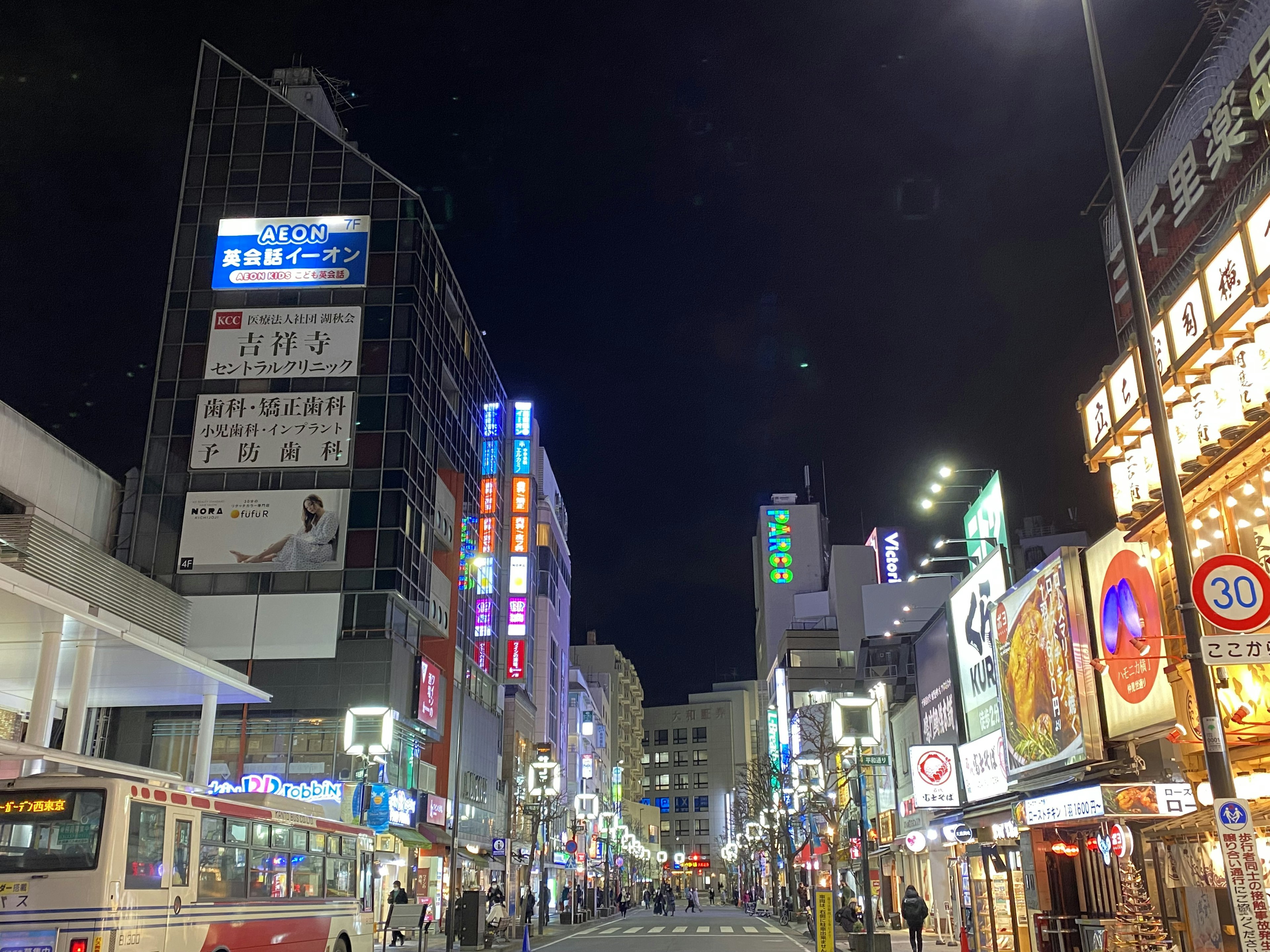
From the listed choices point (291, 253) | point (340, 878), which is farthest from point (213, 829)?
point (291, 253)

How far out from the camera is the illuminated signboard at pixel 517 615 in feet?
204

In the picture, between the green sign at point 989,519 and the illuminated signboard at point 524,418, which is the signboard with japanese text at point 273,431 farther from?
the green sign at point 989,519

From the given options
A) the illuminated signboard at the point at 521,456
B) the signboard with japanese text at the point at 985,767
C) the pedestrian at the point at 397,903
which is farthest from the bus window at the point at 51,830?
the illuminated signboard at the point at 521,456

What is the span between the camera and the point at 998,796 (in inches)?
952

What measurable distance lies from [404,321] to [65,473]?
16.2 meters

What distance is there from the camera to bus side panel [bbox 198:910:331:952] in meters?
14.4

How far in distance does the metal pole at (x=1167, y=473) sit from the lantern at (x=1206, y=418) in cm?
283

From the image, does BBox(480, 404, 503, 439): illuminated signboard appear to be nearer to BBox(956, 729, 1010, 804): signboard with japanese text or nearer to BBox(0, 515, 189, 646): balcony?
BBox(0, 515, 189, 646): balcony

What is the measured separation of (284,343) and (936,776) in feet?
114

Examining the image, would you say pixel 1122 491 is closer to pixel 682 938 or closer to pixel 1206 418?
pixel 1206 418

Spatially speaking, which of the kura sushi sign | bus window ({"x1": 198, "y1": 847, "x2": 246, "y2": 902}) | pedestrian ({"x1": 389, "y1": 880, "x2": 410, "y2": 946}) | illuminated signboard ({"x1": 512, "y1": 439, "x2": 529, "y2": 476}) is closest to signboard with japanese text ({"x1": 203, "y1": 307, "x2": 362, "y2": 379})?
illuminated signboard ({"x1": 512, "y1": 439, "x2": 529, "y2": 476})

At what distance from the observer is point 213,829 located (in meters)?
14.6

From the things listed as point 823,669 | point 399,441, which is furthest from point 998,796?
point 823,669

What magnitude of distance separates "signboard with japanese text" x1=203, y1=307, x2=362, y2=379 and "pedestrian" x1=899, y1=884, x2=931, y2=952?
3290cm
